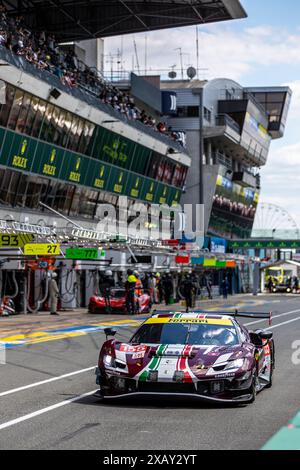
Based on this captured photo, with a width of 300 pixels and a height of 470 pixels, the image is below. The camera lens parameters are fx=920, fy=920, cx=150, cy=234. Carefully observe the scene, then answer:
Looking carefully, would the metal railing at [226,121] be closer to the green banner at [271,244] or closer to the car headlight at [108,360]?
the green banner at [271,244]

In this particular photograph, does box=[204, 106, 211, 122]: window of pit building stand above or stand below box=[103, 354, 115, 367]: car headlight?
above

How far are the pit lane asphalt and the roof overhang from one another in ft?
140

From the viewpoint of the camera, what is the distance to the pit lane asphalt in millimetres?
9094

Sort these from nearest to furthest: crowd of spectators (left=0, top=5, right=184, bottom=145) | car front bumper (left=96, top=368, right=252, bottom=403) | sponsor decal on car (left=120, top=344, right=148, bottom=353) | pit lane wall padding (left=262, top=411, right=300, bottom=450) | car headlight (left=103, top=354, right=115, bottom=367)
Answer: pit lane wall padding (left=262, top=411, right=300, bottom=450), car front bumper (left=96, top=368, right=252, bottom=403), car headlight (left=103, top=354, right=115, bottom=367), sponsor decal on car (left=120, top=344, right=148, bottom=353), crowd of spectators (left=0, top=5, right=184, bottom=145)

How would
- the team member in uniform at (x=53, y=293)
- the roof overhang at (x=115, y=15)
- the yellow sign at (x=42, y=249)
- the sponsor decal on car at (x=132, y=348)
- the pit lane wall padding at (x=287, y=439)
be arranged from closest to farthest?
the pit lane wall padding at (x=287, y=439)
the sponsor decal on car at (x=132, y=348)
the yellow sign at (x=42, y=249)
the team member in uniform at (x=53, y=293)
the roof overhang at (x=115, y=15)

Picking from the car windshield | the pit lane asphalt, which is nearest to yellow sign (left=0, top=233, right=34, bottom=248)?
the pit lane asphalt

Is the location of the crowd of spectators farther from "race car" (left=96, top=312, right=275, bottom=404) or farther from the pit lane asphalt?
"race car" (left=96, top=312, right=275, bottom=404)

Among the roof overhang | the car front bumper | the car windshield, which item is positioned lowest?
the car front bumper

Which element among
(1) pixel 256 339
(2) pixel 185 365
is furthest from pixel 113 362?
(1) pixel 256 339

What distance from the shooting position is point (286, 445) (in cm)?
894

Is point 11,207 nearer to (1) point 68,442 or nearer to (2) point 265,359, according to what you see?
(2) point 265,359

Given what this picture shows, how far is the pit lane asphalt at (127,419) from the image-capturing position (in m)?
9.09

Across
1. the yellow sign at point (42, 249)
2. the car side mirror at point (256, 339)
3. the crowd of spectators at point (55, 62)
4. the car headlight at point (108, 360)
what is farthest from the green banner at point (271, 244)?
the car headlight at point (108, 360)

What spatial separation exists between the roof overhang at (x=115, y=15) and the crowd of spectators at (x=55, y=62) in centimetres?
490
